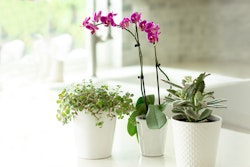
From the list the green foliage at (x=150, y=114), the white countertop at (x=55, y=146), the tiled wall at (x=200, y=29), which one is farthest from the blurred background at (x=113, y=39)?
the green foliage at (x=150, y=114)

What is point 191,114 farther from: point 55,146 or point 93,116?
point 55,146

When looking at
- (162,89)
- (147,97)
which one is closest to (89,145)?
(147,97)

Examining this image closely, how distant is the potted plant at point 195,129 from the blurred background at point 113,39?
729 mm

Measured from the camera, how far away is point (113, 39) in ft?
7.86

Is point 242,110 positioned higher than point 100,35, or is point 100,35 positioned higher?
point 100,35

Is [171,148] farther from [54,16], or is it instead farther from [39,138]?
[54,16]

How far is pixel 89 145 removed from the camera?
1166 millimetres

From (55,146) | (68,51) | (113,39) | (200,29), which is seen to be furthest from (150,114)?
(68,51)

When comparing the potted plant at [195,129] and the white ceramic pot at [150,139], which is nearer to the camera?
the potted plant at [195,129]

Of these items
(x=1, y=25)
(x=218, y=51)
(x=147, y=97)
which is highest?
(x=1, y=25)

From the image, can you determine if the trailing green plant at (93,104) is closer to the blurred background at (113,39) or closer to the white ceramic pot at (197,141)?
the white ceramic pot at (197,141)

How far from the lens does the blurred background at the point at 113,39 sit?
5.92 feet

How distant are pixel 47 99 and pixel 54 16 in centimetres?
72

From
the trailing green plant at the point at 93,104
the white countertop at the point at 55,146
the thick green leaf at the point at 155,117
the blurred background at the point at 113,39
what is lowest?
the white countertop at the point at 55,146
